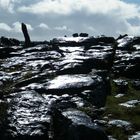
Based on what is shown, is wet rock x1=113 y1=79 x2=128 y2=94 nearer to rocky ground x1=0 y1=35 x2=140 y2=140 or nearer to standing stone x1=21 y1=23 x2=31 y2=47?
rocky ground x1=0 y1=35 x2=140 y2=140

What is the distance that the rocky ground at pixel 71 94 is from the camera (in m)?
34.5

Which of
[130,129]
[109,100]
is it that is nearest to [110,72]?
[109,100]

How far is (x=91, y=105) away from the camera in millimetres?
47688

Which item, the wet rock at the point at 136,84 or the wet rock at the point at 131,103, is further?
the wet rock at the point at 136,84

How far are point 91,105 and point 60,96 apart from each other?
4130mm

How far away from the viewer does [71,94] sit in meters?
51.1

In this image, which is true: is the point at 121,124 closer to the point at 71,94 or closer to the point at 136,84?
the point at 71,94

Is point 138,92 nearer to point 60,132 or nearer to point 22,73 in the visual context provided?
point 22,73

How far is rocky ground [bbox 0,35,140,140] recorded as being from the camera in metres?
34.5

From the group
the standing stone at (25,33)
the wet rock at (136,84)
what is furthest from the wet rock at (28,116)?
the standing stone at (25,33)

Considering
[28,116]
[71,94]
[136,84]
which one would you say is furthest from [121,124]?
[136,84]

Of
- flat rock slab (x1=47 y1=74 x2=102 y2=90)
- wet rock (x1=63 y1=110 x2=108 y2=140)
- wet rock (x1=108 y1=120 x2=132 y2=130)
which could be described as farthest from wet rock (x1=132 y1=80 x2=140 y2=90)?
wet rock (x1=63 y1=110 x2=108 y2=140)

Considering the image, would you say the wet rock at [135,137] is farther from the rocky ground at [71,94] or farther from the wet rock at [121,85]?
the wet rock at [121,85]

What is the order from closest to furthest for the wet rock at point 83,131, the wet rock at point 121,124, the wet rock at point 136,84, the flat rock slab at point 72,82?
the wet rock at point 83,131 → the wet rock at point 121,124 → the flat rock slab at point 72,82 → the wet rock at point 136,84
